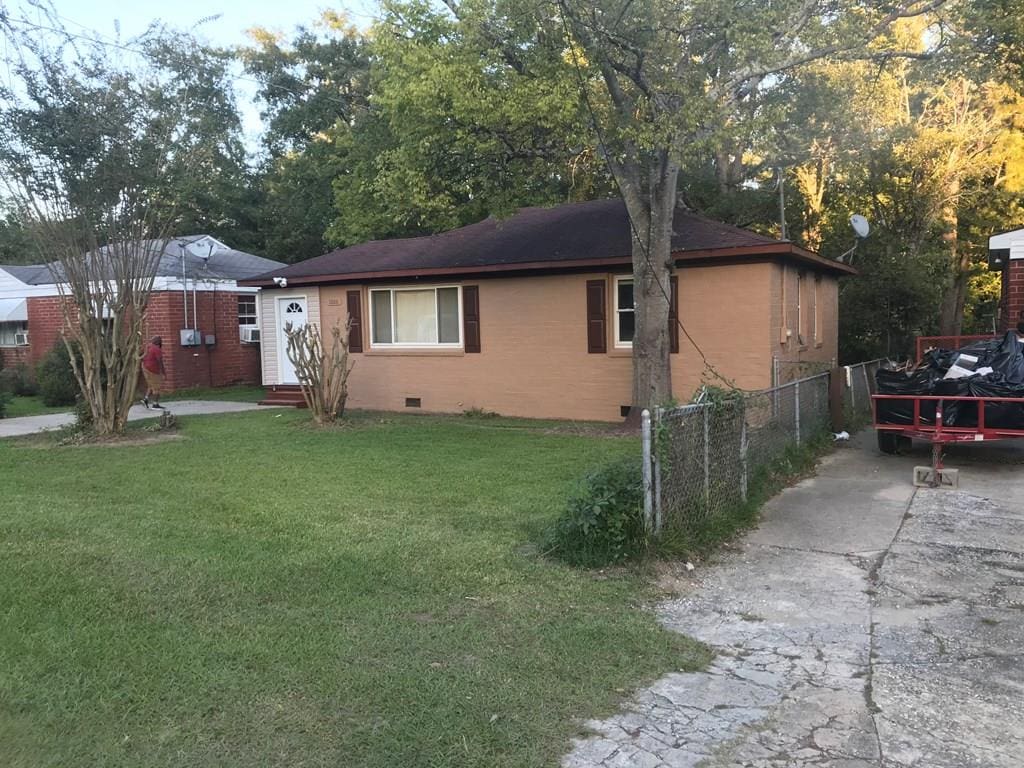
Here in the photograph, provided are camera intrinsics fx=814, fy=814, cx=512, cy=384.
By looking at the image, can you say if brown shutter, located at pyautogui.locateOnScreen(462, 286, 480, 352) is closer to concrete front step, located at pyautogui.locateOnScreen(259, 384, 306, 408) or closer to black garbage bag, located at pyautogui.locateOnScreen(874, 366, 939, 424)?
concrete front step, located at pyautogui.locateOnScreen(259, 384, 306, 408)

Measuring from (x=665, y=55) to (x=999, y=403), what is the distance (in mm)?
5548

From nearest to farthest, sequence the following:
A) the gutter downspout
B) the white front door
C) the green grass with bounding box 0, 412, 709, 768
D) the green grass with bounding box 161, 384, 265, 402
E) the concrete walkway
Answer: the green grass with bounding box 0, 412, 709, 768
the concrete walkway
the white front door
the green grass with bounding box 161, 384, 265, 402
the gutter downspout

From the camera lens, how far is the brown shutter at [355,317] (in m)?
16.7

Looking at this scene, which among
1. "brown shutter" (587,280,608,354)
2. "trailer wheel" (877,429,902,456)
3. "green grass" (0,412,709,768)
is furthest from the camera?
"brown shutter" (587,280,608,354)

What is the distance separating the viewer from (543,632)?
4.54 m

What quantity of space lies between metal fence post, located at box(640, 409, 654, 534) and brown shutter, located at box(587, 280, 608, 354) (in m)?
8.33

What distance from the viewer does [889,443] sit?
10.5 metres

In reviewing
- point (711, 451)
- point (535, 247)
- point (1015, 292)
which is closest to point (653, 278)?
point (535, 247)

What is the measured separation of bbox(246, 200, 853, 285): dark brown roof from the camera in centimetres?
1296

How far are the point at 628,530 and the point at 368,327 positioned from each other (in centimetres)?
1178

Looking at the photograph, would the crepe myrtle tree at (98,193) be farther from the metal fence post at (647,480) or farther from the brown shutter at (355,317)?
the metal fence post at (647,480)

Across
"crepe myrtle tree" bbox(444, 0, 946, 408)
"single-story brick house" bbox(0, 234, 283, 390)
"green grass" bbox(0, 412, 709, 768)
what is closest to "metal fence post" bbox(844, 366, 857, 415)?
"crepe myrtle tree" bbox(444, 0, 946, 408)

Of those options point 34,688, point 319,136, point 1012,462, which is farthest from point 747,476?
point 319,136

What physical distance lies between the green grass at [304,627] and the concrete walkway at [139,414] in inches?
222
